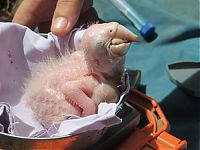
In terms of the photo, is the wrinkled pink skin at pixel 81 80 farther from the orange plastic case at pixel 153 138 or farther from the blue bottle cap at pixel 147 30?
the blue bottle cap at pixel 147 30

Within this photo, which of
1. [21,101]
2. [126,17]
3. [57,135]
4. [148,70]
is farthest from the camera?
[126,17]

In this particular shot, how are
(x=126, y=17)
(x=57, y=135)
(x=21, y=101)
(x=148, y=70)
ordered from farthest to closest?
(x=126, y=17) → (x=148, y=70) → (x=21, y=101) → (x=57, y=135)

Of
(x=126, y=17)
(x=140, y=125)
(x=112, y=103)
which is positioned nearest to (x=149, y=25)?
(x=126, y=17)

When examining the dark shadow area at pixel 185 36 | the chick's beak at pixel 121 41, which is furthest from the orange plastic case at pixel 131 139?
the dark shadow area at pixel 185 36

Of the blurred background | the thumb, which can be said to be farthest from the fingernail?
the blurred background

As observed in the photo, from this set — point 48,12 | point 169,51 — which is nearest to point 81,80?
point 48,12

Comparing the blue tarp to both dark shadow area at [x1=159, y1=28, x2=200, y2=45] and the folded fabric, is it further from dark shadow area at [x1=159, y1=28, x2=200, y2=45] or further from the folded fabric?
the folded fabric

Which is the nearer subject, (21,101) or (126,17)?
(21,101)

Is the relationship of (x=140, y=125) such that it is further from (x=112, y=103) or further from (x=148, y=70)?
(x=148, y=70)
